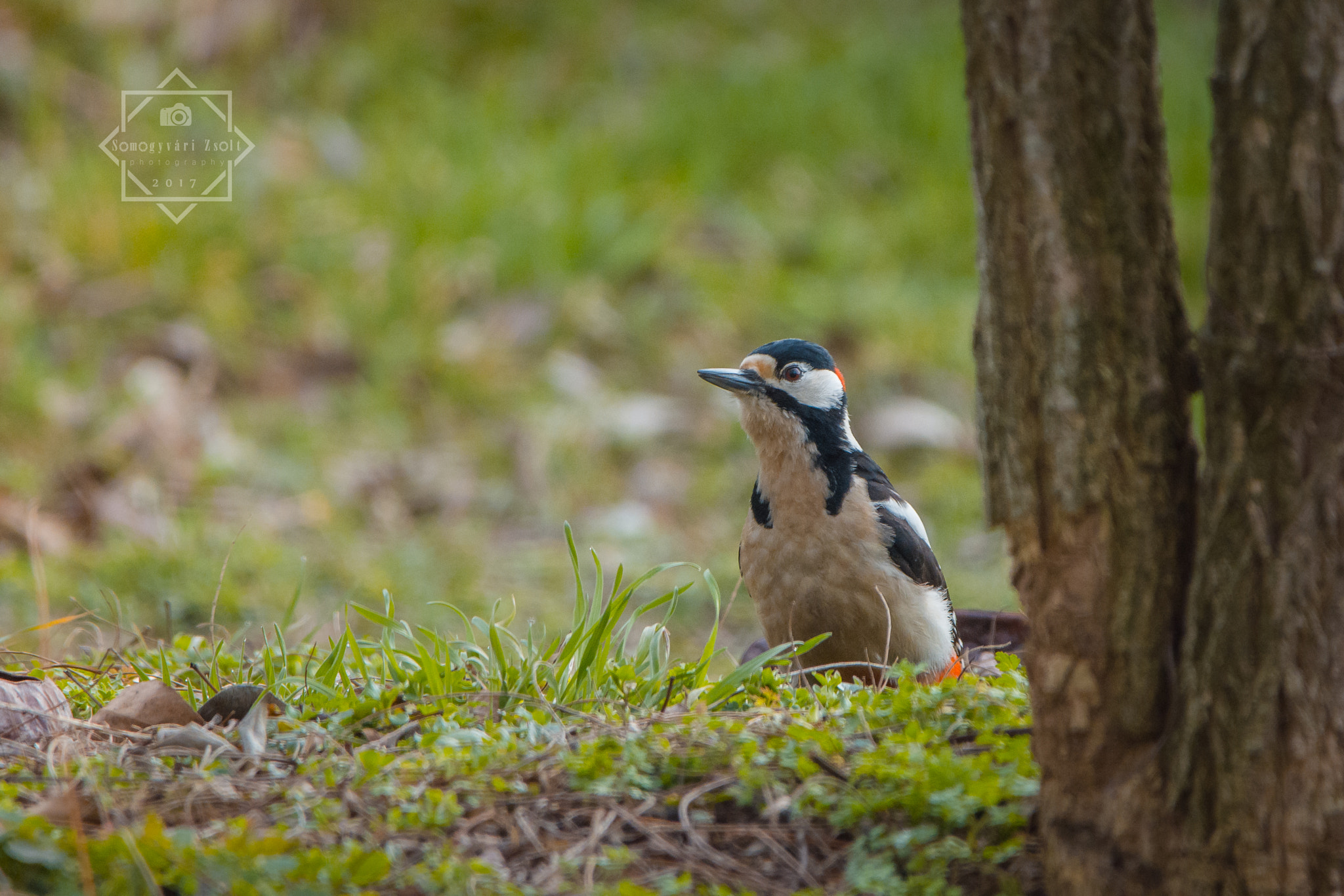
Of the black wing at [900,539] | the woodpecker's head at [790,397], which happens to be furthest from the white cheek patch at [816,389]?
the black wing at [900,539]

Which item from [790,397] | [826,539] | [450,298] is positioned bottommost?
[826,539]

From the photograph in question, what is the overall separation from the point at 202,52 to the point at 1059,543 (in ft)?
28.1

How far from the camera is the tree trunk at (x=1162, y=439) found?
1.85 meters

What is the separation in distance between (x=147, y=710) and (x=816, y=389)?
7.14ft

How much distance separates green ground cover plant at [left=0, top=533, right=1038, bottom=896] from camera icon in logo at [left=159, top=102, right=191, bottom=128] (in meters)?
6.21

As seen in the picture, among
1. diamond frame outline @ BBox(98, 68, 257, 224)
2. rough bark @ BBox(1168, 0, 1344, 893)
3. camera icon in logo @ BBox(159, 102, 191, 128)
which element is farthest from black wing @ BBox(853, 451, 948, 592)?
camera icon in logo @ BBox(159, 102, 191, 128)

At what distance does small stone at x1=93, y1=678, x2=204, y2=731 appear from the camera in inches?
108

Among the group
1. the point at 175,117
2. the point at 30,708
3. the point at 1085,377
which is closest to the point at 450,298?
the point at 175,117

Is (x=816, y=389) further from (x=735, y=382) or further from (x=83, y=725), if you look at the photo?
(x=83, y=725)

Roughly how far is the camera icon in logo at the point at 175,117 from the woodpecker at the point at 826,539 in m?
5.67

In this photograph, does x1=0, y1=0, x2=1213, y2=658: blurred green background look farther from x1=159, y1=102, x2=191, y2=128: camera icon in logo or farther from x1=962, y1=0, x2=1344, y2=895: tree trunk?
x1=962, y1=0, x2=1344, y2=895: tree trunk

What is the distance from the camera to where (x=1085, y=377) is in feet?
6.63

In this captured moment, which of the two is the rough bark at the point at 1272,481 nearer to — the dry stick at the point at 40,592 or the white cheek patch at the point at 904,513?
the white cheek patch at the point at 904,513

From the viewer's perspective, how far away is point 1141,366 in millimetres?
2023
